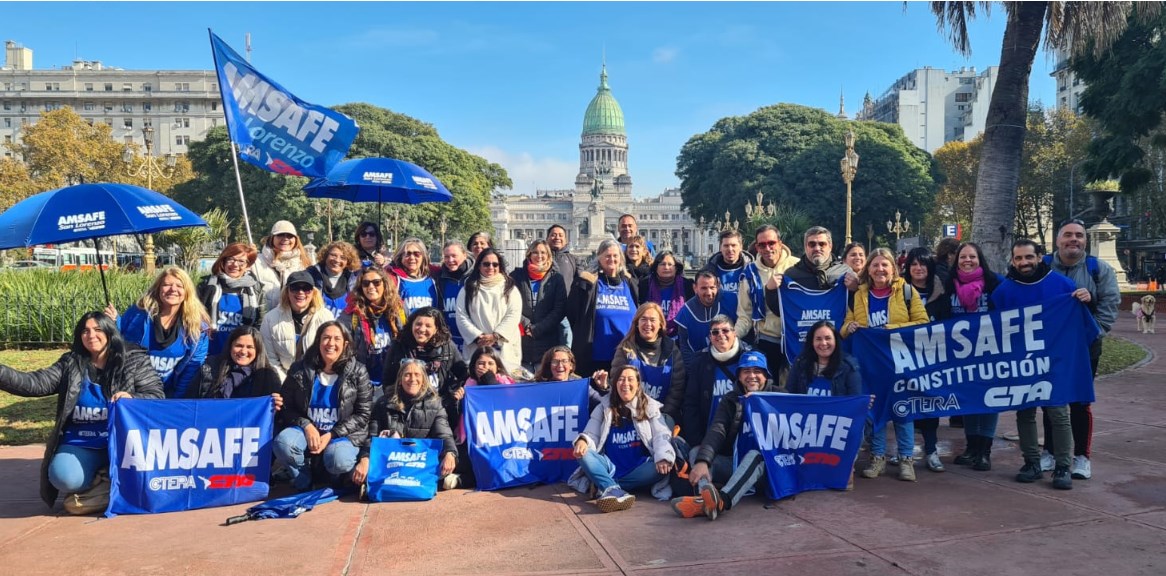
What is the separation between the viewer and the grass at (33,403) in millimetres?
7746

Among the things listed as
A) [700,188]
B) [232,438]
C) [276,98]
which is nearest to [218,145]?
[700,188]

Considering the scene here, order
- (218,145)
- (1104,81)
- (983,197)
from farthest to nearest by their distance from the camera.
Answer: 1. (218,145)
2. (1104,81)
3. (983,197)

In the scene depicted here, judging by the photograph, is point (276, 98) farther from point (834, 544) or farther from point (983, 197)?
point (983, 197)

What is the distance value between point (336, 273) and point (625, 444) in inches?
118

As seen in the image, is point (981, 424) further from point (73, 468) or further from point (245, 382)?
point (73, 468)

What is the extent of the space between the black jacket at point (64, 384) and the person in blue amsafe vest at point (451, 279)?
251cm

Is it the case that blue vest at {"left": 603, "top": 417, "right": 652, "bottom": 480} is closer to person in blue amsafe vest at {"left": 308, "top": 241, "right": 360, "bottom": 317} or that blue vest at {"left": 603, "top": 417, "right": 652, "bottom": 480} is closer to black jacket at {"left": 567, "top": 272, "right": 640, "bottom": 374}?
black jacket at {"left": 567, "top": 272, "right": 640, "bottom": 374}

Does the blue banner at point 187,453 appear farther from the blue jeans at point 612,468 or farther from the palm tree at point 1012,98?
the palm tree at point 1012,98

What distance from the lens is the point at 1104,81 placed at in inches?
741

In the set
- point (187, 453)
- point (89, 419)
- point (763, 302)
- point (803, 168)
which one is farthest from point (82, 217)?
point (803, 168)

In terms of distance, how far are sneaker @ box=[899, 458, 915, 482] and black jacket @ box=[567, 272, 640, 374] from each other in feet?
8.59

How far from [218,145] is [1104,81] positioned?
40.1 m

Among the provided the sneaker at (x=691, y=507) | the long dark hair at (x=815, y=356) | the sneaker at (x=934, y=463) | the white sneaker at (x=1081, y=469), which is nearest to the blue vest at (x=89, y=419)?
the sneaker at (x=691, y=507)

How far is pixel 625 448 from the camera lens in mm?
5918
